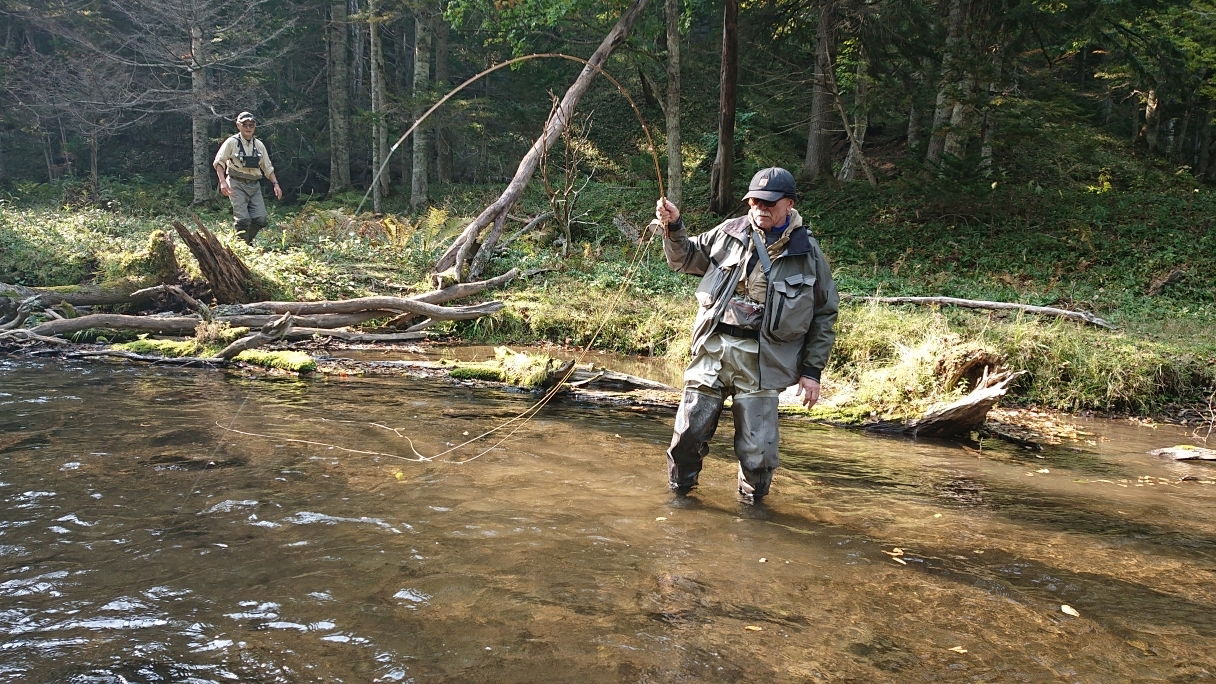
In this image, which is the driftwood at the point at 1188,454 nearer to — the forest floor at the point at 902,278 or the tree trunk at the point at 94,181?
the forest floor at the point at 902,278

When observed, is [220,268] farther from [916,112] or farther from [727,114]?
[916,112]

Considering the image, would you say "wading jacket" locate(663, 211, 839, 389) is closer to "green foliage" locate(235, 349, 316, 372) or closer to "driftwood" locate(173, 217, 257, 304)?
"green foliage" locate(235, 349, 316, 372)

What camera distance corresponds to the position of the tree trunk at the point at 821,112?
16.3 m

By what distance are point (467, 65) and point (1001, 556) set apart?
28.9 meters

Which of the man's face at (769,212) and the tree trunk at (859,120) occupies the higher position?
the tree trunk at (859,120)

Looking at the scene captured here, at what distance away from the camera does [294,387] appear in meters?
7.61

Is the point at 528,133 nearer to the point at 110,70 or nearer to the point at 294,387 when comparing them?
the point at 110,70

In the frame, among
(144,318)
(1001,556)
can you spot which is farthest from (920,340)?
(144,318)

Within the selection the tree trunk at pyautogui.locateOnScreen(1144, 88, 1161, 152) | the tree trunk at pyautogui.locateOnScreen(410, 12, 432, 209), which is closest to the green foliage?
the tree trunk at pyautogui.locateOnScreen(410, 12, 432, 209)

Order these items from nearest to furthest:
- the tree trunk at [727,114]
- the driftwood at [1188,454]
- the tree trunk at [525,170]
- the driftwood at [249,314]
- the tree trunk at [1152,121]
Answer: the driftwood at [1188,454]
the driftwood at [249,314]
the tree trunk at [525,170]
the tree trunk at [727,114]
the tree trunk at [1152,121]

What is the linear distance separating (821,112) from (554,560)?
1712cm

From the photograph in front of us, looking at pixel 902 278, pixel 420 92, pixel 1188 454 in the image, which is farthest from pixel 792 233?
pixel 420 92

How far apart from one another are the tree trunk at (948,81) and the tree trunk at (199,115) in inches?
813

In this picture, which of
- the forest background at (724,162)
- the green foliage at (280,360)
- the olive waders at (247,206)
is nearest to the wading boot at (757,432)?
the forest background at (724,162)
